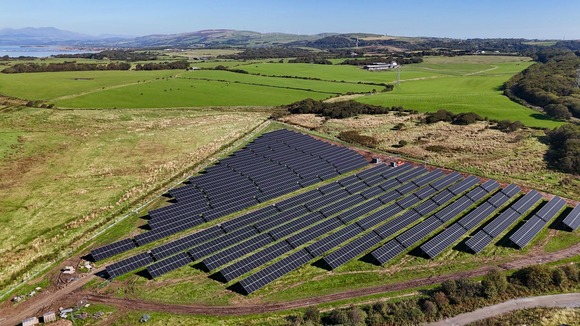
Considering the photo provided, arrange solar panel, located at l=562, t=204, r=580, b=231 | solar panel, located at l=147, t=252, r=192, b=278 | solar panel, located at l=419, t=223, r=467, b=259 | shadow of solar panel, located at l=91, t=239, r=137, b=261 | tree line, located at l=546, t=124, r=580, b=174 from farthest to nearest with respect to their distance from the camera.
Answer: tree line, located at l=546, t=124, r=580, b=174 < solar panel, located at l=562, t=204, r=580, b=231 < solar panel, located at l=419, t=223, r=467, b=259 < shadow of solar panel, located at l=91, t=239, r=137, b=261 < solar panel, located at l=147, t=252, r=192, b=278

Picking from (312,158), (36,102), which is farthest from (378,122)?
(36,102)

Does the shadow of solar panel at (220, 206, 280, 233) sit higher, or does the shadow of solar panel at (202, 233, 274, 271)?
the shadow of solar panel at (220, 206, 280, 233)

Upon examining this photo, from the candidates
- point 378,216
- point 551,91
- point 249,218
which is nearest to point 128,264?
point 249,218

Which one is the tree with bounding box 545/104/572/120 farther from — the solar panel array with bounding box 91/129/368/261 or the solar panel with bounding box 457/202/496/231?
the solar panel with bounding box 457/202/496/231

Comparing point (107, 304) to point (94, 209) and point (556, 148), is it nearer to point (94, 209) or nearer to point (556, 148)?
point (94, 209)

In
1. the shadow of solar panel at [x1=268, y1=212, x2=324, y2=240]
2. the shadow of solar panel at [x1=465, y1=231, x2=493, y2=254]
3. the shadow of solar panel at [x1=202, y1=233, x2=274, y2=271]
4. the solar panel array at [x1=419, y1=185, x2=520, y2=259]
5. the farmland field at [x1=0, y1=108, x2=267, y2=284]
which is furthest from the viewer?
the farmland field at [x1=0, y1=108, x2=267, y2=284]

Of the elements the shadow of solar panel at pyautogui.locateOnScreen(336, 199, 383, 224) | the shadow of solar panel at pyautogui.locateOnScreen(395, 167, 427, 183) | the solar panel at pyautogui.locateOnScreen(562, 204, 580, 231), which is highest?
the shadow of solar panel at pyautogui.locateOnScreen(395, 167, 427, 183)

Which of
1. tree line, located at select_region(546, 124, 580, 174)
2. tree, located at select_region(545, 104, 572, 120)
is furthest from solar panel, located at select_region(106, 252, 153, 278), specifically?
tree, located at select_region(545, 104, 572, 120)

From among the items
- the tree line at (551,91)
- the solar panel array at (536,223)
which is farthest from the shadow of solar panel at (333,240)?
the tree line at (551,91)
